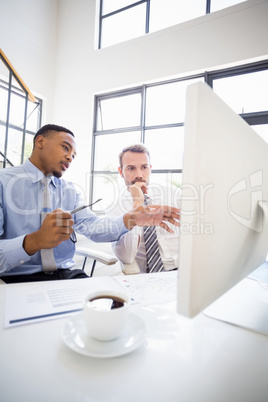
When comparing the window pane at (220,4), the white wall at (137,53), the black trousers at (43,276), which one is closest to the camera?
the black trousers at (43,276)

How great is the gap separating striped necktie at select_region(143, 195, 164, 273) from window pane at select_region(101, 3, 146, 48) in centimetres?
406

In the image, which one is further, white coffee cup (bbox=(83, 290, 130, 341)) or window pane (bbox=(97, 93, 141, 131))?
window pane (bbox=(97, 93, 141, 131))

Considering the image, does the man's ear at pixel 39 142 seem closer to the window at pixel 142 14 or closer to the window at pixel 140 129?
the window at pixel 140 129

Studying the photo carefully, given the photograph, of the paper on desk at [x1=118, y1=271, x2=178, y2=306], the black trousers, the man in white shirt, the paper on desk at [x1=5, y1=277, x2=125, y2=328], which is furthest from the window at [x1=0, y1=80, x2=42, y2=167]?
the paper on desk at [x1=118, y1=271, x2=178, y2=306]

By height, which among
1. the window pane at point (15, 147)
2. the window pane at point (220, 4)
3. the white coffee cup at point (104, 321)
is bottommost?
the white coffee cup at point (104, 321)

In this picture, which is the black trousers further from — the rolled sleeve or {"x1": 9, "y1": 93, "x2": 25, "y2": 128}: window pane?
{"x1": 9, "y1": 93, "x2": 25, "y2": 128}: window pane

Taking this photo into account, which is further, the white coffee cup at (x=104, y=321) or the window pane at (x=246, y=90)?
the window pane at (x=246, y=90)

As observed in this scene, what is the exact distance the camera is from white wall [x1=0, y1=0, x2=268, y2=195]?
3081 millimetres

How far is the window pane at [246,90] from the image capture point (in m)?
3.08

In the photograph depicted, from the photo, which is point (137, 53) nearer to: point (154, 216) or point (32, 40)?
point (32, 40)

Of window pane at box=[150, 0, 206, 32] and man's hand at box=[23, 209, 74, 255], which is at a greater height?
window pane at box=[150, 0, 206, 32]

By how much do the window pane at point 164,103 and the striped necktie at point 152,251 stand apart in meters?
2.78

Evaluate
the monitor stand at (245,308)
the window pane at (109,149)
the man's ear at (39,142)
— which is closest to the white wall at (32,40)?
the window pane at (109,149)

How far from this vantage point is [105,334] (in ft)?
1.34
